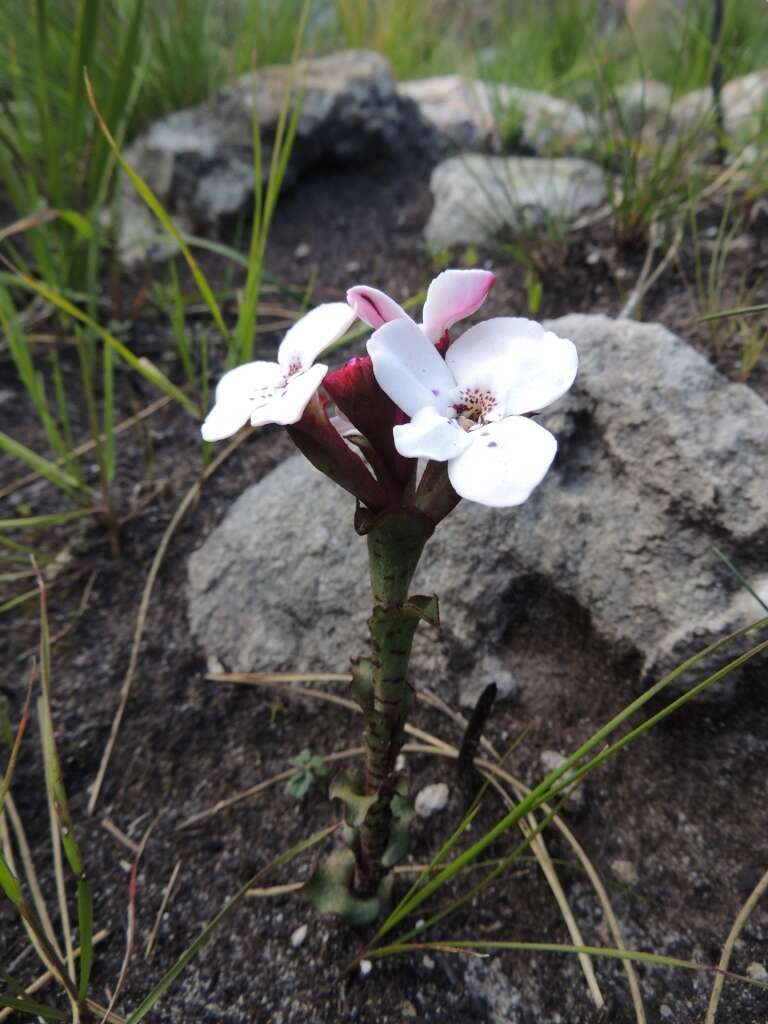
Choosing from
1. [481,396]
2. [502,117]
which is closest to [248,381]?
[481,396]

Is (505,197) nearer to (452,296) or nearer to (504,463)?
(452,296)

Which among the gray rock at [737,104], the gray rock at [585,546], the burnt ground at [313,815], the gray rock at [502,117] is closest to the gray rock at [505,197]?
the gray rock at [502,117]

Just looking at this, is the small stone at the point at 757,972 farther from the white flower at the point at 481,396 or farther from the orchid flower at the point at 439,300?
the orchid flower at the point at 439,300

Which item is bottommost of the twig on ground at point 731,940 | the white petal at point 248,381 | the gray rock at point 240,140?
the twig on ground at point 731,940

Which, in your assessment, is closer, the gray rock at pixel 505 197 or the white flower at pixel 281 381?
the white flower at pixel 281 381

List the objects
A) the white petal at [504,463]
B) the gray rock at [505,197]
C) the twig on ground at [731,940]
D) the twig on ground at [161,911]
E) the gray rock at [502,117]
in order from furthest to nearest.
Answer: the gray rock at [502,117] → the gray rock at [505,197] → the twig on ground at [161,911] → the twig on ground at [731,940] → the white petal at [504,463]

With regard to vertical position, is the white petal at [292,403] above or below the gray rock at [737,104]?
above

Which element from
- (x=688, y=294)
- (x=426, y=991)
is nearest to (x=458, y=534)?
(x=426, y=991)

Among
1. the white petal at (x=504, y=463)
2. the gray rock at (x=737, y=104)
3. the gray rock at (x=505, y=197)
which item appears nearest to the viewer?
the white petal at (x=504, y=463)
